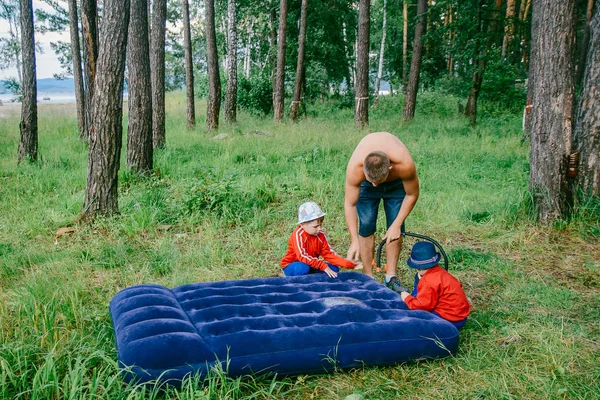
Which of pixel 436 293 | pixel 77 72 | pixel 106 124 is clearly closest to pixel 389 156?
pixel 436 293

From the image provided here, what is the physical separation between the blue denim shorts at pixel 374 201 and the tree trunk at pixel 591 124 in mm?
2891

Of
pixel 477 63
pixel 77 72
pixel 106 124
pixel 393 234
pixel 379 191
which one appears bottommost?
pixel 393 234

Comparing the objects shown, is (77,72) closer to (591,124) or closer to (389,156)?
(389,156)

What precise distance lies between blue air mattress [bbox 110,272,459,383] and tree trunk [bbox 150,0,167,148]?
8.38 metres

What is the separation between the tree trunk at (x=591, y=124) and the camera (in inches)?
235

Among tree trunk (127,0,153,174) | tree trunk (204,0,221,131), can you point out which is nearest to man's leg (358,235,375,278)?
tree trunk (127,0,153,174)

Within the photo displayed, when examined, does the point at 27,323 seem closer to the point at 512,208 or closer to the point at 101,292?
the point at 101,292

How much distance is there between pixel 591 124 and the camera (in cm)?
601

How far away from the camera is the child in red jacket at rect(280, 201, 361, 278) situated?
458cm

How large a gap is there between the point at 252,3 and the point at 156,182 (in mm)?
19229

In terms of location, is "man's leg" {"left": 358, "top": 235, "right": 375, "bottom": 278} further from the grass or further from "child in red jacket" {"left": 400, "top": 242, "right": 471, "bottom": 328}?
"child in red jacket" {"left": 400, "top": 242, "right": 471, "bottom": 328}

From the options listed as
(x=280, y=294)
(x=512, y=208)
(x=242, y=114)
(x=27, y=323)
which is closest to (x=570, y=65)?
(x=512, y=208)

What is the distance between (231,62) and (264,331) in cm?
1362

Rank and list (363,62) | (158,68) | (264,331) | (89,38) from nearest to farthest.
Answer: (264,331) → (89,38) → (158,68) → (363,62)
